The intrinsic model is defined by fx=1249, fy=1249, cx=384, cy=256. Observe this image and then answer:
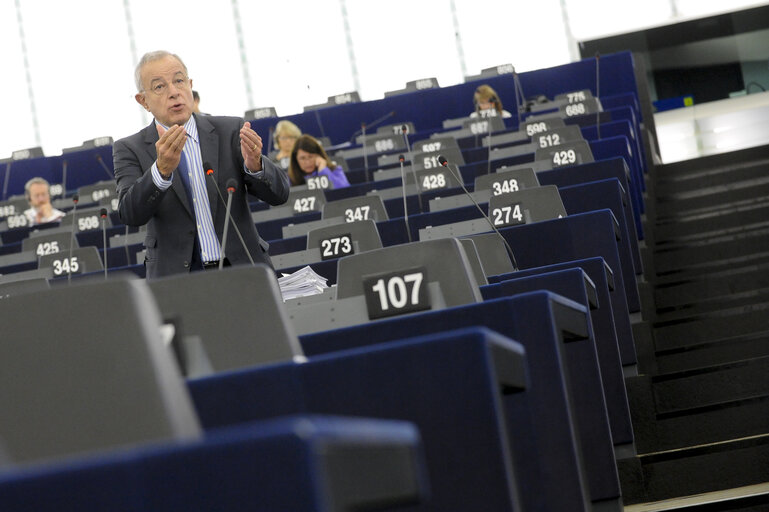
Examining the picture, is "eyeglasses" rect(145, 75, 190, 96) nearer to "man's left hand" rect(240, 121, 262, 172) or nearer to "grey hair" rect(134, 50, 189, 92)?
"grey hair" rect(134, 50, 189, 92)

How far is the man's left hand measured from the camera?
134 inches

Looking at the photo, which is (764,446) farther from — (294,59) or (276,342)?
(294,59)

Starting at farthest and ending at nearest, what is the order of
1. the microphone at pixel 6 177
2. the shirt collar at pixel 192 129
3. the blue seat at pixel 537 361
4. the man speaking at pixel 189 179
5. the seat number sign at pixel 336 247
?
the microphone at pixel 6 177, the seat number sign at pixel 336 247, the shirt collar at pixel 192 129, the man speaking at pixel 189 179, the blue seat at pixel 537 361

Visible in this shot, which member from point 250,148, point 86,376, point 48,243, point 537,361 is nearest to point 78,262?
point 48,243

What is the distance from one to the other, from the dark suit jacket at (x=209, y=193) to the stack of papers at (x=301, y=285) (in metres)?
0.14

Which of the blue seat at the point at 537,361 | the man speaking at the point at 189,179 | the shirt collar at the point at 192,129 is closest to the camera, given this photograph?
the blue seat at the point at 537,361

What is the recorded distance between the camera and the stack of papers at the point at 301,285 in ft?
12.6

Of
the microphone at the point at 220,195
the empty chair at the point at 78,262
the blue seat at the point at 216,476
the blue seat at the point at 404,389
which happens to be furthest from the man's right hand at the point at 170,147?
the empty chair at the point at 78,262

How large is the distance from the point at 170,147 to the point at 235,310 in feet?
4.70

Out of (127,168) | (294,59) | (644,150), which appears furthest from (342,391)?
(294,59)

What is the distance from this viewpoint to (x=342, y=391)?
1.76m

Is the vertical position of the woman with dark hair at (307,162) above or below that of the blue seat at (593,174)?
above

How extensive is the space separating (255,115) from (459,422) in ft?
47.3

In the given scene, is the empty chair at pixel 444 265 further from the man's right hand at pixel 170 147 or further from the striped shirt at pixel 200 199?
the striped shirt at pixel 200 199
